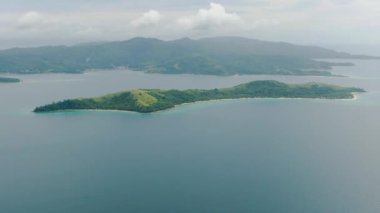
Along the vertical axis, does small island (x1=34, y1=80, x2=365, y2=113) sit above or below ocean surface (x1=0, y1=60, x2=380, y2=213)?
above

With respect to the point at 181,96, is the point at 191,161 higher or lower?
lower

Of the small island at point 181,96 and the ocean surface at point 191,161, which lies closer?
the ocean surface at point 191,161

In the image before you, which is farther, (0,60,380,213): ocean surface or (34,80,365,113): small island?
(34,80,365,113): small island

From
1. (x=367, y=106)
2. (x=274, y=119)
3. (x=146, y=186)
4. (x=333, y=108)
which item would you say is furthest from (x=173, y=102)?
(x=146, y=186)

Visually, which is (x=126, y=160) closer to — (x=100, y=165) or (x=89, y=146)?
(x=100, y=165)

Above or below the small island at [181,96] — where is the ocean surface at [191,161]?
below
